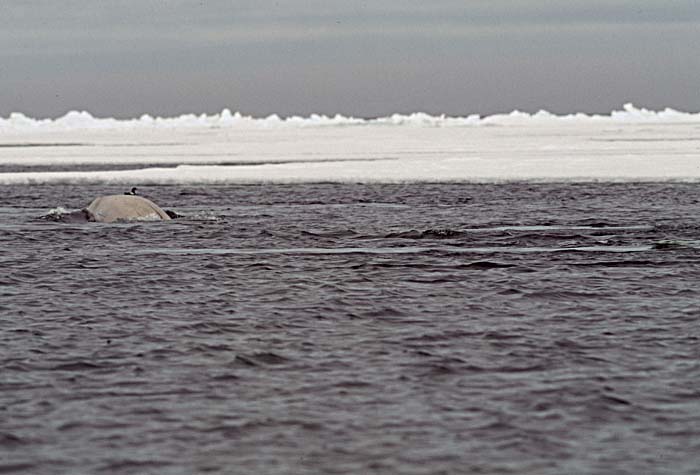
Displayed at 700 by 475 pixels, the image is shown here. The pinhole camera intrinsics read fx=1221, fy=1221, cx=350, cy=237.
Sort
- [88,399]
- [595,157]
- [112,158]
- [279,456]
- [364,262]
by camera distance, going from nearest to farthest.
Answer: [279,456], [88,399], [364,262], [595,157], [112,158]

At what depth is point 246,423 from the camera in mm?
7184

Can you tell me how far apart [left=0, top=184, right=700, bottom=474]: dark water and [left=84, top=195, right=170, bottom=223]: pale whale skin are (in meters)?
1.79

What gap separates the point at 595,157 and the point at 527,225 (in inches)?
799

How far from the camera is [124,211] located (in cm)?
1962

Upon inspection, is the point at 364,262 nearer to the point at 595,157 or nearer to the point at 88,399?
the point at 88,399

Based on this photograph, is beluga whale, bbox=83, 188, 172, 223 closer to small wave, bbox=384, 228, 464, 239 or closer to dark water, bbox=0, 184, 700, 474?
dark water, bbox=0, 184, 700, 474

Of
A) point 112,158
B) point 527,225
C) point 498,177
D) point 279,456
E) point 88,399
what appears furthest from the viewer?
point 112,158

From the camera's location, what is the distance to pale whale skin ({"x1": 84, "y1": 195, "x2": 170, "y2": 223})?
771 inches

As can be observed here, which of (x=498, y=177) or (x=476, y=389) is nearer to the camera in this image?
(x=476, y=389)

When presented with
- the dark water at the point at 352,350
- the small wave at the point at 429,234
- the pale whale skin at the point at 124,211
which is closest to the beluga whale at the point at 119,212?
the pale whale skin at the point at 124,211

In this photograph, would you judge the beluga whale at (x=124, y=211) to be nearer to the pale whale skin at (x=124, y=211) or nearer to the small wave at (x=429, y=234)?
the pale whale skin at (x=124, y=211)

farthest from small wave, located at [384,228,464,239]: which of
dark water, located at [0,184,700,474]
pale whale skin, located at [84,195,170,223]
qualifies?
pale whale skin, located at [84,195,170,223]

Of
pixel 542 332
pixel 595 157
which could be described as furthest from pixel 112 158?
pixel 542 332

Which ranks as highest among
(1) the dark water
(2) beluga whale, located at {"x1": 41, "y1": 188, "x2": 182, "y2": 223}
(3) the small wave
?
(2) beluga whale, located at {"x1": 41, "y1": 188, "x2": 182, "y2": 223}
